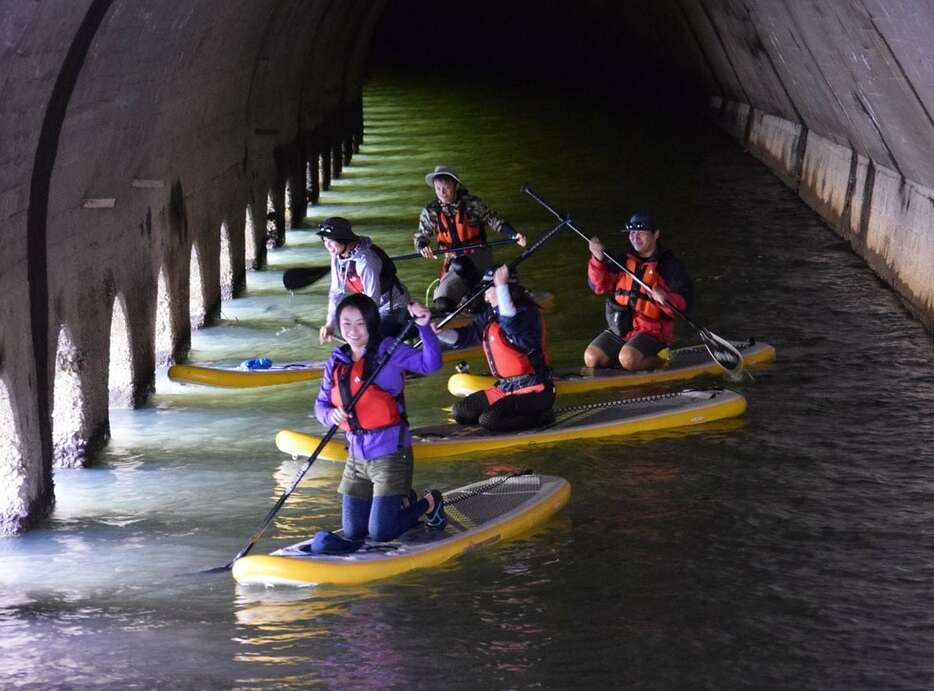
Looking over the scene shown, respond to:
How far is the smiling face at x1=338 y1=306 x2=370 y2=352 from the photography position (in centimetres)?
907

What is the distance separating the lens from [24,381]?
1009 centimetres

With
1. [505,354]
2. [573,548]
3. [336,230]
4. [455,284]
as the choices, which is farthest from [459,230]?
[573,548]

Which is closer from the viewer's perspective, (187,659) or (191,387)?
(187,659)

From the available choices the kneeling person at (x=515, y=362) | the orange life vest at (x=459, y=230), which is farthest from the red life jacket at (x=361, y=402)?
the orange life vest at (x=459, y=230)

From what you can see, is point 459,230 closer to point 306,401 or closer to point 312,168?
point 306,401

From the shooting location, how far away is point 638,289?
45.4ft

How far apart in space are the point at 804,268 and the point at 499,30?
37332 millimetres

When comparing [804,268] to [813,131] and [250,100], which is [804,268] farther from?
[250,100]

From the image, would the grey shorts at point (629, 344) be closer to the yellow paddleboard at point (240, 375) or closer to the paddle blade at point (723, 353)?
the paddle blade at point (723, 353)

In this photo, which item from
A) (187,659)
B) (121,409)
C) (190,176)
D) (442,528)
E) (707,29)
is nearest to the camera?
(187,659)

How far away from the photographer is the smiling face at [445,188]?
15.5 m

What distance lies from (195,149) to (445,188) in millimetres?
2646

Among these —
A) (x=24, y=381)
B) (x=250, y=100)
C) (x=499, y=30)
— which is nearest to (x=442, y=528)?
(x=24, y=381)

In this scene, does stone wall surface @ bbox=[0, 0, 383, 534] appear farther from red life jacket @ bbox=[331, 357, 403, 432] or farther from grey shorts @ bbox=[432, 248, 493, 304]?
grey shorts @ bbox=[432, 248, 493, 304]
